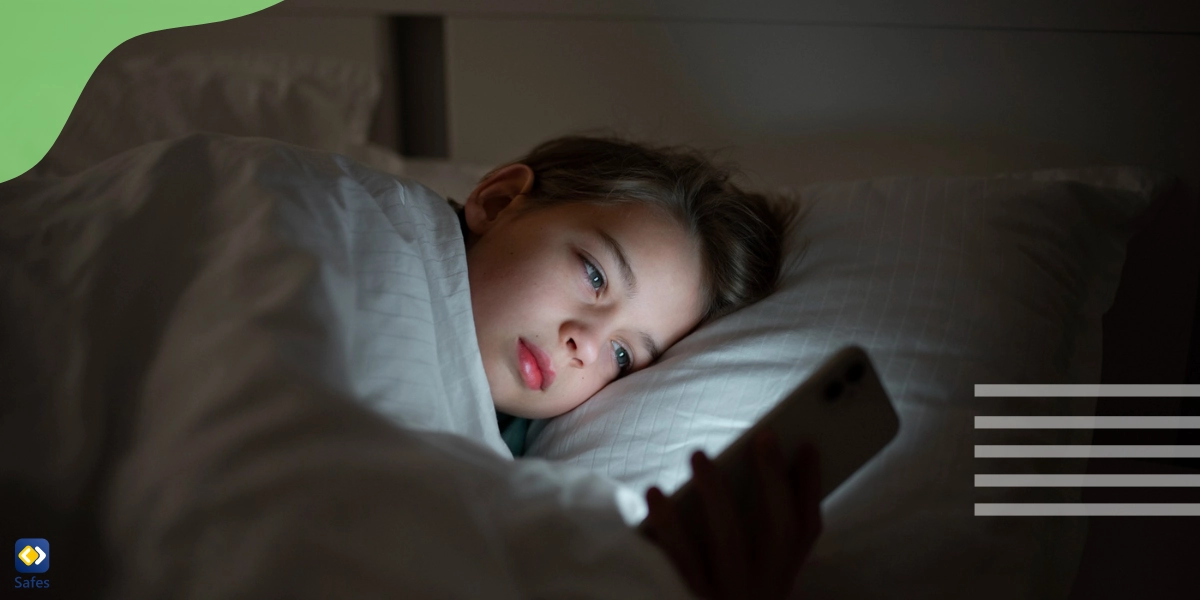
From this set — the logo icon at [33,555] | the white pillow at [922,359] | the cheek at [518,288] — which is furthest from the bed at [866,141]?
the logo icon at [33,555]

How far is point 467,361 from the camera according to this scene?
0.72 m

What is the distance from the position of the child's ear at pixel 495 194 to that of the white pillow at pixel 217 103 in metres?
0.52

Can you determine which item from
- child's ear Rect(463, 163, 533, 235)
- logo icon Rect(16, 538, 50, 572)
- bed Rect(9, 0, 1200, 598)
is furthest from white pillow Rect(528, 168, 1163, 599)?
logo icon Rect(16, 538, 50, 572)

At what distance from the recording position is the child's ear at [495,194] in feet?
3.01

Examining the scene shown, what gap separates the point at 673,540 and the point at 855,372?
0.17 metres

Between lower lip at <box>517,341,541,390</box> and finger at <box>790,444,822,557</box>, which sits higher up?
finger at <box>790,444,822,557</box>

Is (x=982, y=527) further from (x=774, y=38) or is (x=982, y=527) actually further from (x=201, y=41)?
(x=201, y=41)

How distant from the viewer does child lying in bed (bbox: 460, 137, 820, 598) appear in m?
0.78

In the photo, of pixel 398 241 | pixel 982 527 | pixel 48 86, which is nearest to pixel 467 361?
pixel 398 241

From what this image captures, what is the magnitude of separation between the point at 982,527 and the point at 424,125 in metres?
1.16

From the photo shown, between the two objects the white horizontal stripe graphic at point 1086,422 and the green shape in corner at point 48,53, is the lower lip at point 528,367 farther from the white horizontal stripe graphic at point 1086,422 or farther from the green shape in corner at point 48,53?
the green shape in corner at point 48,53

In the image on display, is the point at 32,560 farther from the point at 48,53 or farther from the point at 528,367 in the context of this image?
the point at 48,53

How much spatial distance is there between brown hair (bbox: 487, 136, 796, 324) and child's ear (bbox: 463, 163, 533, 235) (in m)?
0.02

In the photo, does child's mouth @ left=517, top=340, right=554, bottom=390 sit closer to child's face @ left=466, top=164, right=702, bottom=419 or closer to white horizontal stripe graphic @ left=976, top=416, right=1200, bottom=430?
child's face @ left=466, top=164, right=702, bottom=419
